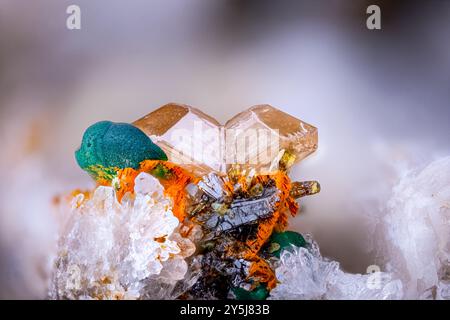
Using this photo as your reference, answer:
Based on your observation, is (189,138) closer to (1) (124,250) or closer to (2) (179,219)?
(2) (179,219)

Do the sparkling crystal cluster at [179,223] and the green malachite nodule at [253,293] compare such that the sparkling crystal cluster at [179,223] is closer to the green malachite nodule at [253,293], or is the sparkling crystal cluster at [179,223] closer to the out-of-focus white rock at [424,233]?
the green malachite nodule at [253,293]

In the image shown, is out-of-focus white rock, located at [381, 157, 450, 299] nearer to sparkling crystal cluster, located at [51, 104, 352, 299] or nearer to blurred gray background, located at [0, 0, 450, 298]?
blurred gray background, located at [0, 0, 450, 298]

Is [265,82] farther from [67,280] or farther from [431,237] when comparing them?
[67,280]

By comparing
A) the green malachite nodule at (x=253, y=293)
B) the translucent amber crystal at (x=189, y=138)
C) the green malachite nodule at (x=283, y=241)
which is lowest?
the green malachite nodule at (x=253, y=293)

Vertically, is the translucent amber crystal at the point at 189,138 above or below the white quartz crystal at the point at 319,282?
above

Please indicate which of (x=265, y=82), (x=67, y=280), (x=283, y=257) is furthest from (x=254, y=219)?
(x=265, y=82)

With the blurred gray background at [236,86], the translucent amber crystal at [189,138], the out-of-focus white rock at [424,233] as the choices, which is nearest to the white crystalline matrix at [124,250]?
the translucent amber crystal at [189,138]
